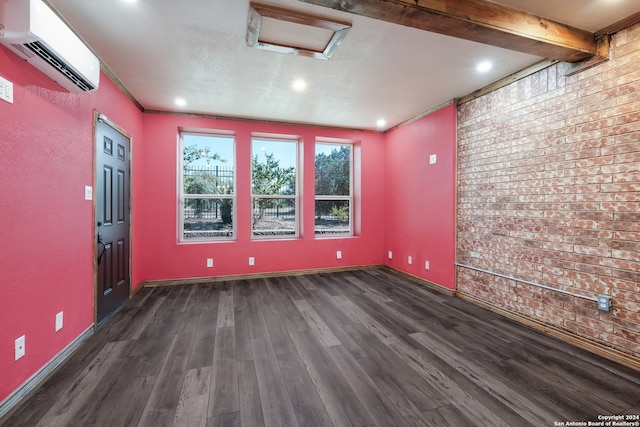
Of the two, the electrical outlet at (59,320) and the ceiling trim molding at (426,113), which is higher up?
the ceiling trim molding at (426,113)

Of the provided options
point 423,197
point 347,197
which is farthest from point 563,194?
point 347,197

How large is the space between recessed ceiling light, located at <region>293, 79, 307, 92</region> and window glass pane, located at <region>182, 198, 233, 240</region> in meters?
2.18

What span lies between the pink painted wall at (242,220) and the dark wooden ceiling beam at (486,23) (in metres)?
3.05

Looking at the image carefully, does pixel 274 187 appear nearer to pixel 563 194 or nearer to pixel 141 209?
pixel 141 209

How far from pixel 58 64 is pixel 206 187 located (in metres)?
2.70

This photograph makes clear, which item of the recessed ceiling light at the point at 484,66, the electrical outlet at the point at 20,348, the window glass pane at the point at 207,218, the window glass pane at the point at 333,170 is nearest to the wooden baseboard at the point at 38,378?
the electrical outlet at the point at 20,348

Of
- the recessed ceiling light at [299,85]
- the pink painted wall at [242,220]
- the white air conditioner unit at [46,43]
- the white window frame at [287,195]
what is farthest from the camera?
the white window frame at [287,195]

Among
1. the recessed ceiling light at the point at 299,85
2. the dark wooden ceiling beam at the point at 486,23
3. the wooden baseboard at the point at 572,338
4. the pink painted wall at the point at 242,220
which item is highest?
the recessed ceiling light at the point at 299,85

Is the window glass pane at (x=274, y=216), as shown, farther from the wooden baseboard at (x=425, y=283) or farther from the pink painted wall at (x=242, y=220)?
the wooden baseboard at (x=425, y=283)

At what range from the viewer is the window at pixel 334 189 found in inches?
202

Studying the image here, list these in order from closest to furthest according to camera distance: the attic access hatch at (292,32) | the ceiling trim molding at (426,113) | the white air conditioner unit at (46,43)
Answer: the white air conditioner unit at (46,43) → the attic access hatch at (292,32) → the ceiling trim molding at (426,113)

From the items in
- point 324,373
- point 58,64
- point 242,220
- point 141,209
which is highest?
point 58,64

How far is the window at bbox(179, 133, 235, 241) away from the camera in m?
4.46

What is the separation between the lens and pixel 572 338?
2.46 meters
